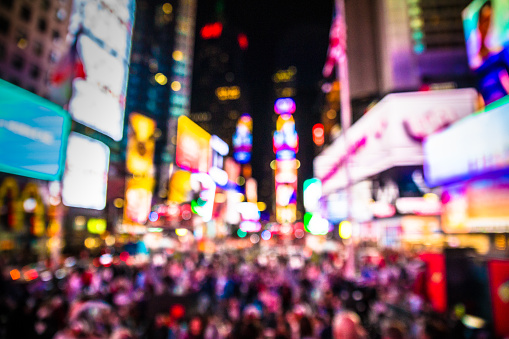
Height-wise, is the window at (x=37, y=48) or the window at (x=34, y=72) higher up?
the window at (x=37, y=48)

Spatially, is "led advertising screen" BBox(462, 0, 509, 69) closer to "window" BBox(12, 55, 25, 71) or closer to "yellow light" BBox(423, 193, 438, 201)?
"yellow light" BBox(423, 193, 438, 201)

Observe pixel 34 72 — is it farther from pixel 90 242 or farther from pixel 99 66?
pixel 99 66

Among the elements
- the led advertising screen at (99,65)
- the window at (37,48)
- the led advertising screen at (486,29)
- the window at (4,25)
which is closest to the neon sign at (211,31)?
the window at (37,48)

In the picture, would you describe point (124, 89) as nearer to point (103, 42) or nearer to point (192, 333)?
point (103, 42)

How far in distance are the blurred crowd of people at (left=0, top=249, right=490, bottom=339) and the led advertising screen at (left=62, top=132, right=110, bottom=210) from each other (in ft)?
9.94

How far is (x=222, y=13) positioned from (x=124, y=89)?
168305 mm

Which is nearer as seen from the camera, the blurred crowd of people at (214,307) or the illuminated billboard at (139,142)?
the blurred crowd of people at (214,307)

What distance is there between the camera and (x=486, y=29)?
853 centimetres

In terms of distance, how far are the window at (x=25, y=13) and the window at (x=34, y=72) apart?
4.96m

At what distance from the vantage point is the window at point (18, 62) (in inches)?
1296

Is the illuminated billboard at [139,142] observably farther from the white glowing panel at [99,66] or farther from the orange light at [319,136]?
the orange light at [319,136]

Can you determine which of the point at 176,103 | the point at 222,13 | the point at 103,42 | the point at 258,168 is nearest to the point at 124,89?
the point at 103,42

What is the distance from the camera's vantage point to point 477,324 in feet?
23.7

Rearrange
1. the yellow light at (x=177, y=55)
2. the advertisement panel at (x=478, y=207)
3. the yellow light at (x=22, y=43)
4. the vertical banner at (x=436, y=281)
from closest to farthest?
the vertical banner at (x=436, y=281) < the advertisement panel at (x=478, y=207) < the yellow light at (x=22, y=43) < the yellow light at (x=177, y=55)
